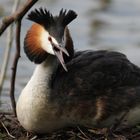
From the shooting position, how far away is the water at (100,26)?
13273 mm

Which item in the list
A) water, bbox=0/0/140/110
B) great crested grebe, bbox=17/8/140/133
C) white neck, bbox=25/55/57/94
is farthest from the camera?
water, bbox=0/0/140/110

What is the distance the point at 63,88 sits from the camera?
834cm

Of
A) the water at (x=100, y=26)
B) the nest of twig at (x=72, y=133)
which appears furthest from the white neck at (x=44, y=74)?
the water at (x=100, y=26)

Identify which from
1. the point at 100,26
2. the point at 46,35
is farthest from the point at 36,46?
the point at 100,26

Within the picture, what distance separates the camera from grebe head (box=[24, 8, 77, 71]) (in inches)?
318

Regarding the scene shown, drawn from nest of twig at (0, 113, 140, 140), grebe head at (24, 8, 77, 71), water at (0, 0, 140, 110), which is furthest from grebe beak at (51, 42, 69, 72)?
water at (0, 0, 140, 110)

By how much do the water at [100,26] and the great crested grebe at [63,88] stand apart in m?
3.74

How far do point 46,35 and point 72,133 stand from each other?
0.93 m

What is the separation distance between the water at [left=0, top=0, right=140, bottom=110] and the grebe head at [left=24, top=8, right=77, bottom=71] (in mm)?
3871

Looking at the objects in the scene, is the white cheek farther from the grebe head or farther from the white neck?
the white neck

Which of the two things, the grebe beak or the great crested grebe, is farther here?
the great crested grebe

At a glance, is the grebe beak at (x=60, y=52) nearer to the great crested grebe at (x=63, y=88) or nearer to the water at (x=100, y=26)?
the great crested grebe at (x=63, y=88)

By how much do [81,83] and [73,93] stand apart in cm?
13

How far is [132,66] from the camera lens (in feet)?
29.1
